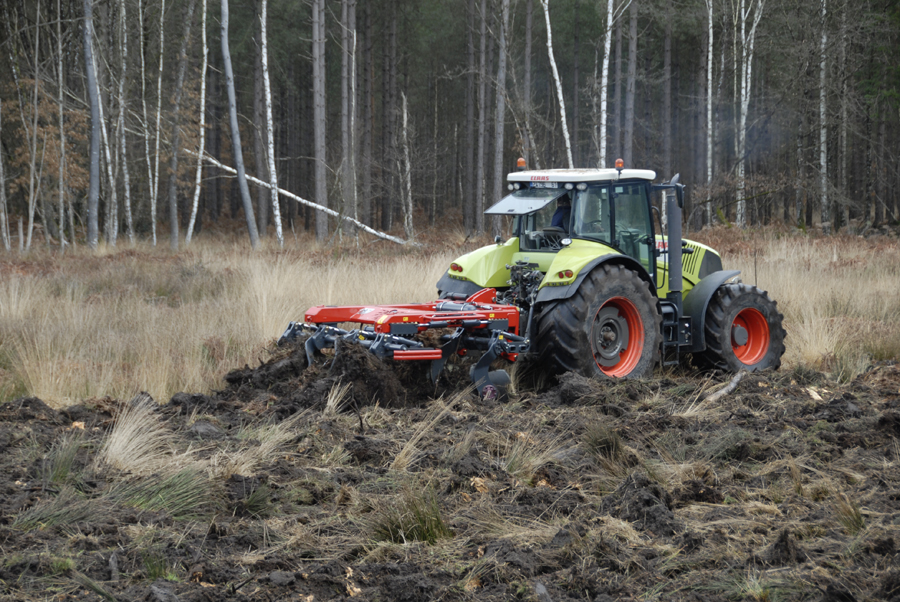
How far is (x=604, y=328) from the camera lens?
23.3ft

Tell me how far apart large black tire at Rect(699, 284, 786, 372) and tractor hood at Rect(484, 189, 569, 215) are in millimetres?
2023

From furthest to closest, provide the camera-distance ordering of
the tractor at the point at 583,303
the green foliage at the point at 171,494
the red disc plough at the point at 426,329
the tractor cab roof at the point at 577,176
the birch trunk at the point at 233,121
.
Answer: the birch trunk at the point at 233,121, the tractor cab roof at the point at 577,176, the tractor at the point at 583,303, the red disc plough at the point at 426,329, the green foliage at the point at 171,494

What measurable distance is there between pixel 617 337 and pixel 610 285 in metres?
0.61

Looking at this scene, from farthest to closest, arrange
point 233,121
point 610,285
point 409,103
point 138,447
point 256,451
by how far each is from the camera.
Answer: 1. point 409,103
2. point 233,121
3. point 610,285
4. point 256,451
5. point 138,447

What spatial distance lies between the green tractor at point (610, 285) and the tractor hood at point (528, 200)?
1 centimetres

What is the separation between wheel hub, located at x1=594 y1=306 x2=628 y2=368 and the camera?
6988mm

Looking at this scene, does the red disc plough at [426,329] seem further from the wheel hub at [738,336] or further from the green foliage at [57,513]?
the wheel hub at [738,336]

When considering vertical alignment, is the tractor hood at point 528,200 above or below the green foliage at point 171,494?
above

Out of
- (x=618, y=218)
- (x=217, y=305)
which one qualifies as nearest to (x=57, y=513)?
(x=618, y=218)

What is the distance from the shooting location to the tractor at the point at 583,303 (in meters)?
6.36

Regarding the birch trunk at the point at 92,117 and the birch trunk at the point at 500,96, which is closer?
the birch trunk at the point at 92,117

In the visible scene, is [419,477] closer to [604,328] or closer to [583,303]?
[583,303]

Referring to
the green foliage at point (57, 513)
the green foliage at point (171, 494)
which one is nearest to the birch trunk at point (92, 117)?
the green foliage at point (171, 494)

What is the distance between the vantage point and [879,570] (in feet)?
10.4
